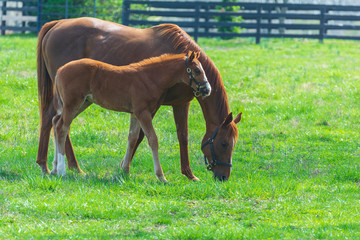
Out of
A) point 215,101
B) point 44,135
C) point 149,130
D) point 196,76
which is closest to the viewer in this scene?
point 196,76

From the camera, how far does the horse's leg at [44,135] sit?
6707mm

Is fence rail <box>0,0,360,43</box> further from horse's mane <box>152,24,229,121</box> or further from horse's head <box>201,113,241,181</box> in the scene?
horse's head <box>201,113,241,181</box>

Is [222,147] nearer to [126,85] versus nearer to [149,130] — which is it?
[149,130]

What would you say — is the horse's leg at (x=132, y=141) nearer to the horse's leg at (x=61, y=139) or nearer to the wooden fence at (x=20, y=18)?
the horse's leg at (x=61, y=139)

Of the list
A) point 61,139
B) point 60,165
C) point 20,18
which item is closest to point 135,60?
point 61,139

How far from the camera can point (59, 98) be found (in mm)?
6449

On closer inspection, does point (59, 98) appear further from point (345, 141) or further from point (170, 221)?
point (345, 141)

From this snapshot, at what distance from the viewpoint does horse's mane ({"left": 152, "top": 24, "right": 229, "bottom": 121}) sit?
6332 mm

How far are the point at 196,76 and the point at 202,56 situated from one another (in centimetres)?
60

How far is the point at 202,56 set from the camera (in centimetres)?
641

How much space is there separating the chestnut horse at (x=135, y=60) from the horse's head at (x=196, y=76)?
400 mm

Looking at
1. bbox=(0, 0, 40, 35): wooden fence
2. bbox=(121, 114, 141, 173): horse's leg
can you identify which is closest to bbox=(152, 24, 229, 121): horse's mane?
bbox=(121, 114, 141, 173): horse's leg

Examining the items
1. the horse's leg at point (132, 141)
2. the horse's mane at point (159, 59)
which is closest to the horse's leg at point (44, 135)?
the horse's leg at point (132, 141)

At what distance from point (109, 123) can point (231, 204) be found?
4262mm
